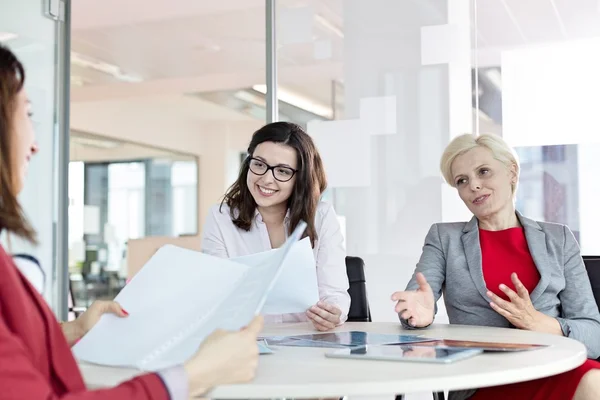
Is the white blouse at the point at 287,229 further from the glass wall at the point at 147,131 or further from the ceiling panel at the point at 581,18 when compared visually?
the glass wall at the point at 147,131

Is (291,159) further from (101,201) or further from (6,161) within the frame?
(101,201)

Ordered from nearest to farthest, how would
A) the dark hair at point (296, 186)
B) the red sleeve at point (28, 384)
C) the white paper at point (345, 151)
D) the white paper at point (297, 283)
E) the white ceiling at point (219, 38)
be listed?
the red sleeve at point (28, 384) → the white paper at point (297, 283) → the dark hair at point (296, 186) → the white ceiling at point (219, 38) → the white paper at point (345, 151)

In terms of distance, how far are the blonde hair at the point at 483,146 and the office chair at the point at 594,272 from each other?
14.2 inches

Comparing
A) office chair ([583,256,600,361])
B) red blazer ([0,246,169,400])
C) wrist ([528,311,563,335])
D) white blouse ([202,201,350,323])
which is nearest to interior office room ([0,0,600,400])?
white blouse ([202,201,350,323])

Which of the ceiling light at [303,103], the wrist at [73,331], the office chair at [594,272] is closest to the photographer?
the wrist at [73,331]

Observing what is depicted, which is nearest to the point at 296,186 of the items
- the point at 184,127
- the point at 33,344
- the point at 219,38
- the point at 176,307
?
the point at 176,307

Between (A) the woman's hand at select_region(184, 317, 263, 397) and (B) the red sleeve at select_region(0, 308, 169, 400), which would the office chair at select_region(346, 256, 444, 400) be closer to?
(A) the woman's hand at select_region(184, 317, 263, 397)

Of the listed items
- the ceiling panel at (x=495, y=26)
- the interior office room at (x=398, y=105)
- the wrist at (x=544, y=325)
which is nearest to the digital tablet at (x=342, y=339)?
the wrist at (x=544, y=325)

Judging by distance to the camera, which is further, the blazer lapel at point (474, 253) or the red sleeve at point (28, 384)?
the blazer lapel at point (474, 253)

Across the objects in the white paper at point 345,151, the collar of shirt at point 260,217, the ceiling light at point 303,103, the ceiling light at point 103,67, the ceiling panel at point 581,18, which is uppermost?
the ceiling light at point 103,67

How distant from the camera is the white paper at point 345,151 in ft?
13.8

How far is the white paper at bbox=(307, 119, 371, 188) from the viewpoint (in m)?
4.20

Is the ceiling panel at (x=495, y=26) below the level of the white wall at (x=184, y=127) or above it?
below

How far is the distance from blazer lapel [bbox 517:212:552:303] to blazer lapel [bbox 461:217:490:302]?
0.52 ft
